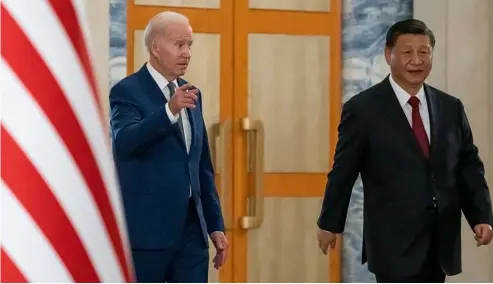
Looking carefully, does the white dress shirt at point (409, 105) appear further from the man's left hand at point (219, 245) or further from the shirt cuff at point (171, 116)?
the shirt cuff at point (171, 116)

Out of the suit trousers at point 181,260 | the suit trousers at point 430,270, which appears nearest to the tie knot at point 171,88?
the suit trousers at point 181,260

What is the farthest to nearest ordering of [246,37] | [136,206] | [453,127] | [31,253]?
1. [246,37]
2. [453,127]
3. [136,206]
4. [31,253]

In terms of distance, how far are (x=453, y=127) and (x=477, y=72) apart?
178 cm

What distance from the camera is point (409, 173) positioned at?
3.69 meters

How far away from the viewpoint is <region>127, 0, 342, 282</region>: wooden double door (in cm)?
531

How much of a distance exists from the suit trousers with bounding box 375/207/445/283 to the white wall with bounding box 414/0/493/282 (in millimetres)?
1781

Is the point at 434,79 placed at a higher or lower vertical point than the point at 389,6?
lower

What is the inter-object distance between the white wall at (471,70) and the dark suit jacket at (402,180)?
66.1 inches

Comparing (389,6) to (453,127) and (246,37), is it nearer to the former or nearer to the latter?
(246,37)

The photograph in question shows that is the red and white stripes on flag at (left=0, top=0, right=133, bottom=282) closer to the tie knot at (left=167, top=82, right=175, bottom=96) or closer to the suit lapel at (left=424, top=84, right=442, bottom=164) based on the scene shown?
the tie knot at (left=167, top=82, right=175, bottom=96)

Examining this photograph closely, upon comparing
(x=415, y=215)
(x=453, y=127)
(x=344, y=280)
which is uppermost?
(x=453, y=127)

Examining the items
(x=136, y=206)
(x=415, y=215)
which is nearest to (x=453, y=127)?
(x=415, y=215)

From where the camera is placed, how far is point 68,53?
1.07m

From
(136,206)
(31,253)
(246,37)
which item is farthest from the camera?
(246,37)
